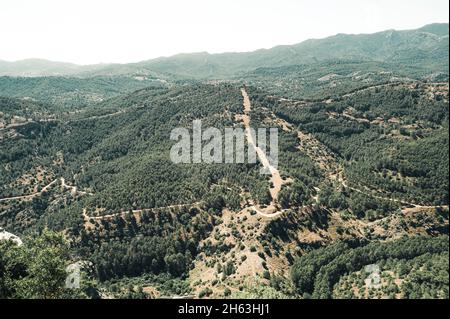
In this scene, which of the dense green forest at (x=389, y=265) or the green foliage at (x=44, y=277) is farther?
the dense green forest at (x=389, y=265)

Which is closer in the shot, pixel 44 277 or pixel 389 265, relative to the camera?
pixel 44 277

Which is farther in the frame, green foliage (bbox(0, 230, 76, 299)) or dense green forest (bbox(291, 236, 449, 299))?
dense green forest (bbox(291, 236, 449, 299))

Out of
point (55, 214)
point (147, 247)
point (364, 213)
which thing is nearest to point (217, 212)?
point (147, 247)

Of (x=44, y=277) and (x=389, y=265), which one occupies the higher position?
(x=44, y=277)

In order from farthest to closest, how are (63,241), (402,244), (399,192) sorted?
(399,192) < (402,244) < (63,241)

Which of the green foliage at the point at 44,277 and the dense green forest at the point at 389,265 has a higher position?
the green foliage at the point at 44,277

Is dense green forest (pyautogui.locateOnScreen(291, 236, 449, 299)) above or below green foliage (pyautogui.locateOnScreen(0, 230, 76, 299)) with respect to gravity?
below
